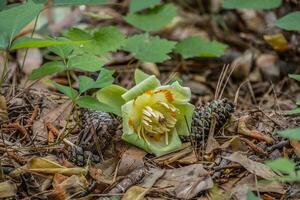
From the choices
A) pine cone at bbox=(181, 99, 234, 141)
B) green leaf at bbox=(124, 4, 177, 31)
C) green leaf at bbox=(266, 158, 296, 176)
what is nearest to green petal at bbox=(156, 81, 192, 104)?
pine cone at bbox=(181, 99, 234, 141)

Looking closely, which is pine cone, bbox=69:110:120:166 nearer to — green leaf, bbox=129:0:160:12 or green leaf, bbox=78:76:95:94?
green leaf, bbox=78:76:95:94

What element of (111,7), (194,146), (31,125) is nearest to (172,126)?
(194,146)

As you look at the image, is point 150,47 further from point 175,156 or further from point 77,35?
point 175,156

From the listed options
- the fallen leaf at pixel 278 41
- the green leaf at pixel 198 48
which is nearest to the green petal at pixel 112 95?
the green leaf at pixel 198 48

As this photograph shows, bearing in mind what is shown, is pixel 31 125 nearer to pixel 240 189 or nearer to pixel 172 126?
pixel 172 126

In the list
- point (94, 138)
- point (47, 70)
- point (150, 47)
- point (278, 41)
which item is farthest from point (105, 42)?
point (278, 41)

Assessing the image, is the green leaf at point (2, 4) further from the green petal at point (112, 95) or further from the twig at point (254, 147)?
the twig at point (254, 147)
